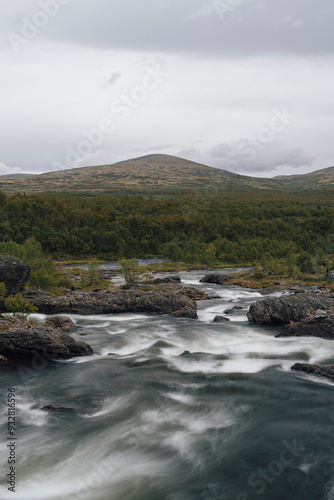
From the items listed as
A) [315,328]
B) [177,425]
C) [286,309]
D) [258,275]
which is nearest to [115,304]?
[286,309]

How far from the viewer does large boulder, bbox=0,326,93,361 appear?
23.3 meters

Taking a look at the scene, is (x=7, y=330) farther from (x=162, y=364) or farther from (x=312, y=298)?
(x=312, y=298)

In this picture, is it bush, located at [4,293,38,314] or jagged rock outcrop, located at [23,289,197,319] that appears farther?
jagged rock outcrop, located at [23,289,197,319]

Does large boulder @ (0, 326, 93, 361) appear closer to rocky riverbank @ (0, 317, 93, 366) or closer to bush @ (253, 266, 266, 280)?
rocky riverbank @ (0, 317, 93, 366)

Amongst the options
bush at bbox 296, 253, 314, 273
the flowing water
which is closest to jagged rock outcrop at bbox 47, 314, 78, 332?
the flowing water

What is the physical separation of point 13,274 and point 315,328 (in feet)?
104

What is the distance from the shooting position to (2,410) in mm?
17875

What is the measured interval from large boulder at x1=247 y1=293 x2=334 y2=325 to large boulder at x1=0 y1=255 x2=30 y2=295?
25.9 m

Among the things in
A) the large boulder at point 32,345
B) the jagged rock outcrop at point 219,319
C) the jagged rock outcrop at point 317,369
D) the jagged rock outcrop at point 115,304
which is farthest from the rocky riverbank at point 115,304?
the jagged rock outcrop at point 317,369

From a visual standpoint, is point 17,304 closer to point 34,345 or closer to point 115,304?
point 34,345

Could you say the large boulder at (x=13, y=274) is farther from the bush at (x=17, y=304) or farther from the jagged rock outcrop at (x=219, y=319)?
the jagged rock outcrop at (x=219, y=319)

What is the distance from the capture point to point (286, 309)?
110 feet

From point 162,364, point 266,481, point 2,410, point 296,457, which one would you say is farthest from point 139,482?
point 162,364

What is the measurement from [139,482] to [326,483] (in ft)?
21.2
